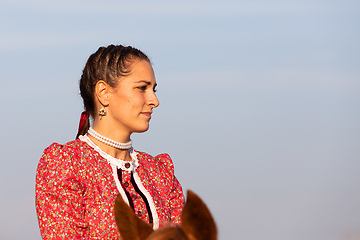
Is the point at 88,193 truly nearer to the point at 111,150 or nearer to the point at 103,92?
the point at 111,150

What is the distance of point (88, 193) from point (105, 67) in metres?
0.75

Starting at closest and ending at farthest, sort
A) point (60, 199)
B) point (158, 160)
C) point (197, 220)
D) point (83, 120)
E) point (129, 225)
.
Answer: point (197, 220) < point (129, 225) < point (60, 199) < point (83, 120) < point (158, 160)

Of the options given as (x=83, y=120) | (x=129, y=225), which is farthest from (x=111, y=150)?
(x=129, y=225)

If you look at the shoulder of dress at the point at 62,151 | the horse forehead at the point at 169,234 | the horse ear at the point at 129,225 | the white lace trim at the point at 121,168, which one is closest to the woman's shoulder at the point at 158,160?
the white lace trim at the point at 121,168

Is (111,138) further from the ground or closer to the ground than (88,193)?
further from the ground

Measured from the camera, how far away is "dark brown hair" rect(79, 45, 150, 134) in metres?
3.25

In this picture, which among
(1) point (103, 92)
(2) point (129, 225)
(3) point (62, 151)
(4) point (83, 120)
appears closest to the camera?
(2) point (129, 225)

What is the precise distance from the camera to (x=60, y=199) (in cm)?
305

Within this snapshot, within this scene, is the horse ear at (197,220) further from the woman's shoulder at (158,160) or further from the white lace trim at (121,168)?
the woman's shoulder at (158,160)

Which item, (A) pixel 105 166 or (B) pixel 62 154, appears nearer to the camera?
(B) pixel 62 154

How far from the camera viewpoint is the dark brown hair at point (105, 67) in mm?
3254

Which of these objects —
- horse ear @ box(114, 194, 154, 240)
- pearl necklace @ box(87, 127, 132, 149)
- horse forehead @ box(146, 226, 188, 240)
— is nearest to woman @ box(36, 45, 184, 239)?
pearl necklace @ box(87, 127, 132, 149)

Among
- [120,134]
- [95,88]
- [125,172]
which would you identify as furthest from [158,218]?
[95,88]

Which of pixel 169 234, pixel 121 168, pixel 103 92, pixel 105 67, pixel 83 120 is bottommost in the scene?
pixel 169 234
